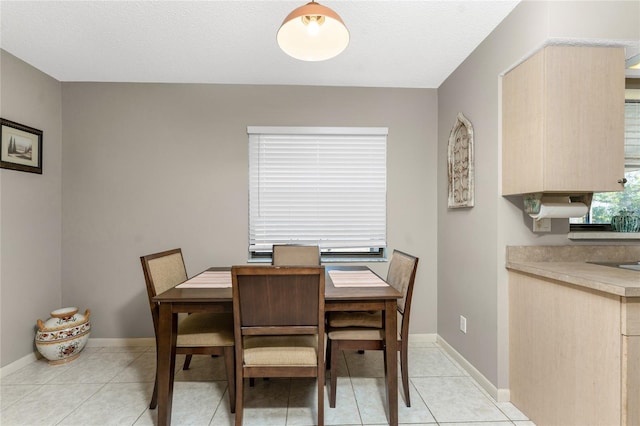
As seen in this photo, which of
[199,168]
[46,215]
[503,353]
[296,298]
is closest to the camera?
[296,298]

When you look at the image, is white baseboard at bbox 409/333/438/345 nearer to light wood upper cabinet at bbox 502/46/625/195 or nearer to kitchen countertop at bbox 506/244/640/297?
kitchen countertop at bbox 506/244/640/297

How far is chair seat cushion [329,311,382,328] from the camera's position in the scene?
70.1 inches

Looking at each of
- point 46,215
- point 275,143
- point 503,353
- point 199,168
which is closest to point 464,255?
point 503,353

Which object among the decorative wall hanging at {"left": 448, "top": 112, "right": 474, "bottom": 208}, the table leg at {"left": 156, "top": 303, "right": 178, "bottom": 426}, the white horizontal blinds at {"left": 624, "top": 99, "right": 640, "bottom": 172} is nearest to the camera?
the table leg at {"left": 156, "top": 303, "right": 178, "bottom": 426}

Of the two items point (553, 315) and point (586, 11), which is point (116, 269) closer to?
point (553, 315)

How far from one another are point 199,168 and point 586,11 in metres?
2.89

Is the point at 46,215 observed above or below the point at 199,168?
below

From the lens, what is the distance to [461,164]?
2279 mm

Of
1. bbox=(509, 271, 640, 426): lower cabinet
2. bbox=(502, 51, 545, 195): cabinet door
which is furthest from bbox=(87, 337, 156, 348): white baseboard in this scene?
bbox=(502, 51, 545, 195): cabinet door

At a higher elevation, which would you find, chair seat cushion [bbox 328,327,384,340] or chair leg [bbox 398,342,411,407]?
chair seat cushion [bbox 328,327,384,340]

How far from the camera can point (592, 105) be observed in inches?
59.8

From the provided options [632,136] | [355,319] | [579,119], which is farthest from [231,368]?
[632,136]

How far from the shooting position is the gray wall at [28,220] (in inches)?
85.2

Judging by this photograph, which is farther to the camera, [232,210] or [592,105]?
[232,210]
